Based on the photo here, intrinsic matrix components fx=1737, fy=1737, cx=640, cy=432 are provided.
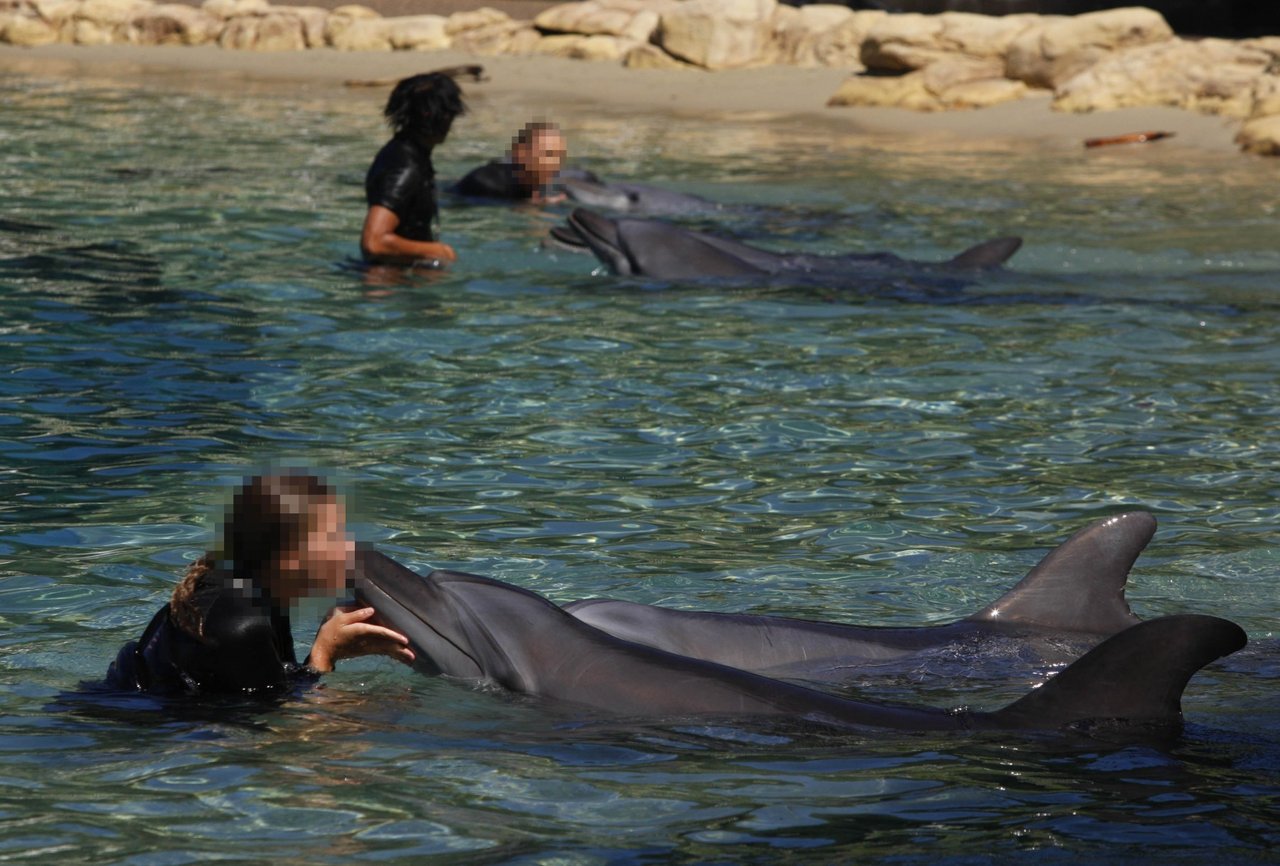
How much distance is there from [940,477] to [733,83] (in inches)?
653

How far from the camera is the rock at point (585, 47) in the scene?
24.7 m

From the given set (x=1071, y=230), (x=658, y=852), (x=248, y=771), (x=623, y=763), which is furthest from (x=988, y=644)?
(x=1071, y=230)

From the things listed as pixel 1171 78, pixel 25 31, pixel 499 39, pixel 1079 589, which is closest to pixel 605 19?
pixel 499 39

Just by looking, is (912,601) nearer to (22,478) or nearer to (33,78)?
(22,478)

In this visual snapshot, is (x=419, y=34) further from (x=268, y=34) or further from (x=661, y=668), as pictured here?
(x=661, y=668)

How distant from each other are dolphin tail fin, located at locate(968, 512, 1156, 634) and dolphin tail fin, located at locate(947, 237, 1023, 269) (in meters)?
5.71

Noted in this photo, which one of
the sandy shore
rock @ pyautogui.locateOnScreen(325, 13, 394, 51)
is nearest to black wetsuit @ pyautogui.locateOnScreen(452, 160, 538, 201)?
the sandy shore

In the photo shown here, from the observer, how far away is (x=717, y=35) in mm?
23172

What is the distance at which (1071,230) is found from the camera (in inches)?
485

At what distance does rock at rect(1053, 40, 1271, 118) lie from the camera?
18.0 m

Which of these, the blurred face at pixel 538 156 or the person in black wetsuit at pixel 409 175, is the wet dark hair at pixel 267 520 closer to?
the person in black wetsuit at pixel 409 175

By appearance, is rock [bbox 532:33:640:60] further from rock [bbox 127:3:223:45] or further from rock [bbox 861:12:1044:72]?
rock [bbox 127:3:223:45]

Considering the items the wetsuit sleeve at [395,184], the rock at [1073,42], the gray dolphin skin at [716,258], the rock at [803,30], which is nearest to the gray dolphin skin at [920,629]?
the gray dolphin skin at [716,258]

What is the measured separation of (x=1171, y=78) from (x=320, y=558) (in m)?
16.3
